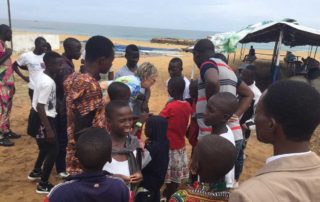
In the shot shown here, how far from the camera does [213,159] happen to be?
6.62ft

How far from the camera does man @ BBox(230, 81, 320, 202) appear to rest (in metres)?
1.22

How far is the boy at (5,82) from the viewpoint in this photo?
566 centimetres

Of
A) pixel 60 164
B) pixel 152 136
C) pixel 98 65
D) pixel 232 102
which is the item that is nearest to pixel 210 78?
pixel 232 102

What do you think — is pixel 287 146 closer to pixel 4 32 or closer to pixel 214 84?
pixel 214 84

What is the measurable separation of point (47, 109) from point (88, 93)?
1.61 meters

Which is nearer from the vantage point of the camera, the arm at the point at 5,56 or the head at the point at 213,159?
the head at the point at 213,159

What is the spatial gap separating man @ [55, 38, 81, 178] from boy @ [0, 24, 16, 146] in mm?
1336

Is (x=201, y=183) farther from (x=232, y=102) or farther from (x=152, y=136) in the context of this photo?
(x=152, y=136)

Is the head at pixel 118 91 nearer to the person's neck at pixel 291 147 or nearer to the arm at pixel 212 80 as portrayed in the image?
the arm at pixel 212 80

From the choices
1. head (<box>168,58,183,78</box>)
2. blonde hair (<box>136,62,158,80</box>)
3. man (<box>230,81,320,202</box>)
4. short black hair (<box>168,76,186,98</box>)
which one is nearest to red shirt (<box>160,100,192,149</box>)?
short black hair (<box>168,76,186,98</box>)

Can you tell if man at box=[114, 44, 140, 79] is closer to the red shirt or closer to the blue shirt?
the red shirt

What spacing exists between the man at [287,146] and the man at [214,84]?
78.6 inches

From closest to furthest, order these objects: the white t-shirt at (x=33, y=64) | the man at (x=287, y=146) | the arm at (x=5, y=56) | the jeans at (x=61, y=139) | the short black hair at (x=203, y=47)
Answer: the man at (x=287, y=146) → the short black hair at (x=203, y=47) → the jeans at (x=61, y=139) → the arm at (x=5, y=56) → the white t-shirt at (x=33, y=64)

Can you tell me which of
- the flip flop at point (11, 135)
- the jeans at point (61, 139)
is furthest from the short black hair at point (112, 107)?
the flip flop at point (11, 135)
